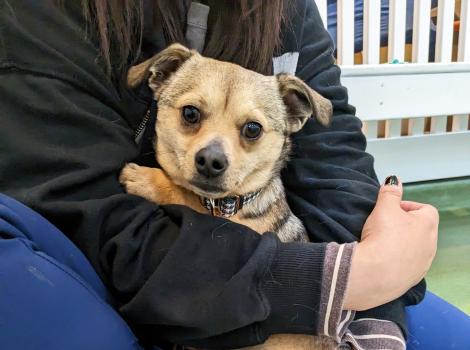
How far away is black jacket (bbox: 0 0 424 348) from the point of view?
89cm

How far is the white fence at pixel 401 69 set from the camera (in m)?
2.51

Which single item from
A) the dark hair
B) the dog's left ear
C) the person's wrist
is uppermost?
the dark hair

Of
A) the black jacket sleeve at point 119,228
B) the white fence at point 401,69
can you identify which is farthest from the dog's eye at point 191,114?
the white fence at point 401,69

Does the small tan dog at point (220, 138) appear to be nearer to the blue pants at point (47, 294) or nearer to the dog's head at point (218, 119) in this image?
the dog's head at point (218, 119)

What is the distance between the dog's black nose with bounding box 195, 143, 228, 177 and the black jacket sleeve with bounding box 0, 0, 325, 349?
0.15 meters

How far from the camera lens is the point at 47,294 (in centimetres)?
73

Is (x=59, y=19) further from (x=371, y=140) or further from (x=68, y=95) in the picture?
(x=371, y=140)

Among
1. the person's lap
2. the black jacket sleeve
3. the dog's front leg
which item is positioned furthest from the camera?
the dog's front leg

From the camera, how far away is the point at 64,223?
93cm

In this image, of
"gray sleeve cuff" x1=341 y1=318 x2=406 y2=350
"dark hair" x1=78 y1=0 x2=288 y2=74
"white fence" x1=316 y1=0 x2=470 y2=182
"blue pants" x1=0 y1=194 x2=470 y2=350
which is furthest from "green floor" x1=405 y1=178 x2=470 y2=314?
"blue pants" x1=0 y1=194 x2=470 y2=350

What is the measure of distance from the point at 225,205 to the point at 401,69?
1706 millimetres

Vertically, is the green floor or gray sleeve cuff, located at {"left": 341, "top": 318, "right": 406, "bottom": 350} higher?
gray sleeve cuff, located at {"left": 341, "top": 318, "right": 406, "bottom": 350}

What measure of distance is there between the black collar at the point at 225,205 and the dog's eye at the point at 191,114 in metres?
0.20

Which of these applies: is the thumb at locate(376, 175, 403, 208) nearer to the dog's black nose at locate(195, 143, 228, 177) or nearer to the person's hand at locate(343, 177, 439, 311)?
the person's hand at locate(343, 177, 439, 311)
